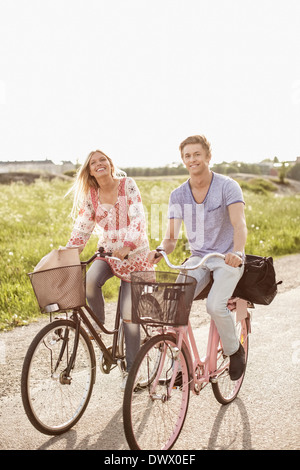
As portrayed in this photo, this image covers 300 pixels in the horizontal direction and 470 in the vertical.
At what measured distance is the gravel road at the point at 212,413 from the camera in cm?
372

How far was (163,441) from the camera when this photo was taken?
11.9ft

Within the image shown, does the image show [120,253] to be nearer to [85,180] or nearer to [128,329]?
[128,329]

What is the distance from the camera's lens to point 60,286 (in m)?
3.71

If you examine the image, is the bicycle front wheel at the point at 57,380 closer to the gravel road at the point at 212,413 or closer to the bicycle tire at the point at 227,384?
the gravel road at the point at 212,413

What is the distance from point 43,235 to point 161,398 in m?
9.33

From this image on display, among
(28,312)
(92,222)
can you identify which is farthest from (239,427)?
(28,312)

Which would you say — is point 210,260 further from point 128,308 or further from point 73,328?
point 73,328

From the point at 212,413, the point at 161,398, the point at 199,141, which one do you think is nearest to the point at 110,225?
the point at 199,141

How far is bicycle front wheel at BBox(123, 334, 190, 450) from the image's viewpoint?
3525mm

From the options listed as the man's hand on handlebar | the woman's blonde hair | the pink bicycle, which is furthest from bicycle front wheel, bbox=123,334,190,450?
the woman's blonde hair

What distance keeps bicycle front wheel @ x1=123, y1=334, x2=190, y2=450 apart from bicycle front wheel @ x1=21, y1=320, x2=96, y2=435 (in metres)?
0.51

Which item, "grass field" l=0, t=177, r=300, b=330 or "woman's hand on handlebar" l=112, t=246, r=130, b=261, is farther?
"grass field" l=0, t=177, r=300, b=330

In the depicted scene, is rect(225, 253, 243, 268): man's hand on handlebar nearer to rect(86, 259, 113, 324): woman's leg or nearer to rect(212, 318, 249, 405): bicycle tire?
rect(212, 318, 249, 405): bicycle tire

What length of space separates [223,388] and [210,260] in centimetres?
109
